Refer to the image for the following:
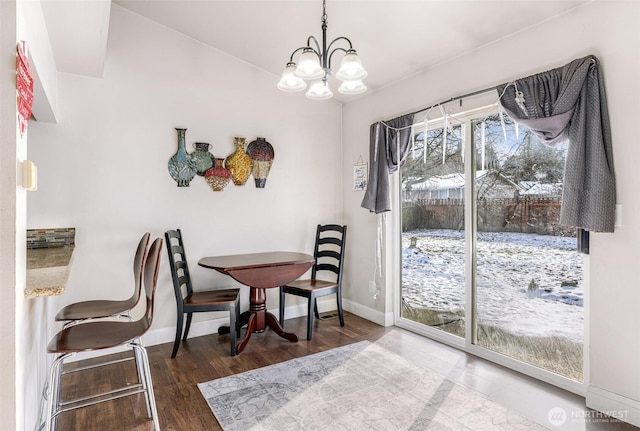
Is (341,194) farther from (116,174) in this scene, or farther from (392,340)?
(116,174)

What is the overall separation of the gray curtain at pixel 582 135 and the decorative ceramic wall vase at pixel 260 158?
90.3 inches

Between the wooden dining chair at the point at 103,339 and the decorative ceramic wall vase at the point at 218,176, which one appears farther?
the decorative ceramic wall vase at the point at 218,176

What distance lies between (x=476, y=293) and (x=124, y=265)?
110 inches

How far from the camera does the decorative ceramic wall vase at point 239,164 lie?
132 inches

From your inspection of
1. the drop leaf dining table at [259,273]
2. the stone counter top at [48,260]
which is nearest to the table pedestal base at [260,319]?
the drop leaf dining table at [259,273]

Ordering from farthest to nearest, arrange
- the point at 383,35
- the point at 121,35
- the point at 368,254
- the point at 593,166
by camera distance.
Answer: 1. the point at 368,254
2. the point at 121,35
3. the point at 383,35
4. the point at 593,166

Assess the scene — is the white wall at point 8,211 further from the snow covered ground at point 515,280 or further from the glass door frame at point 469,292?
the snow covered ground at point 515,280

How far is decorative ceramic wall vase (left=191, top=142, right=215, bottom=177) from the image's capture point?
125 inches

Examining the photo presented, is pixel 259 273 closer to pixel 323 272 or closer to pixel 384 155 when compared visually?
pixel 323 272

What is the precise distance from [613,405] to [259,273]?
7.60 feet

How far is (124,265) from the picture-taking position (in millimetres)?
2896

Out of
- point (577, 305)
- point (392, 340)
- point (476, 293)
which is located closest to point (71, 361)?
point (392, 340)

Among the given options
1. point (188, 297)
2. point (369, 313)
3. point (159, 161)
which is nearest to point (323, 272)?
point (369, 313)

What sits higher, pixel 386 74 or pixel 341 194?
pixel 386 74
